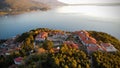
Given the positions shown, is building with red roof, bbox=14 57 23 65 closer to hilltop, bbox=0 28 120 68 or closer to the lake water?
hilltop, bbox=0 28 120 68

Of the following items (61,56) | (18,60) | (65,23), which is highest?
(61,56)

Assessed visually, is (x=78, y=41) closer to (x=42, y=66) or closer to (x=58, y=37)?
(x=58, y=37)

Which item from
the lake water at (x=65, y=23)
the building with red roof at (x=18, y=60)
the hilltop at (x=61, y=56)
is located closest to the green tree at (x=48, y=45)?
the hilltop at (x=61, y=56)

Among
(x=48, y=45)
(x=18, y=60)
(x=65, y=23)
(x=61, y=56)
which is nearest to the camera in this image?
(x=61, y=56)

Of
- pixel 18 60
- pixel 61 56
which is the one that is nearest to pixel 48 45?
pixel 18 60

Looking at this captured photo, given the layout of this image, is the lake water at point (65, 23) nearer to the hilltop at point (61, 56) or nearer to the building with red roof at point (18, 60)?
the hilltop at point (61, 56)

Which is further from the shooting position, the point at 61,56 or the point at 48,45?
the point at 48,45

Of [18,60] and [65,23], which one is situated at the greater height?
[18,60]

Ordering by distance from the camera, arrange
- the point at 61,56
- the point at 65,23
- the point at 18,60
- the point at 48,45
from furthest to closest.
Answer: the point at 65,23, the point at 48,45, the point at 18,60, the point at 61,56

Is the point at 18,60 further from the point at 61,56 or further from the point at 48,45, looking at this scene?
the point at 61,56

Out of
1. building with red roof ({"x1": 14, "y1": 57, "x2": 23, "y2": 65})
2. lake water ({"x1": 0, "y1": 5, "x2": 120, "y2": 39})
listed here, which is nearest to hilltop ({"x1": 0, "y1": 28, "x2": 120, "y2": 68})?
building with red roof ({"x1": 14, "y1": 57, "x2": 23, "y2": 65})

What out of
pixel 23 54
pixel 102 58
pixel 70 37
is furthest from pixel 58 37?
pixel 102 58
